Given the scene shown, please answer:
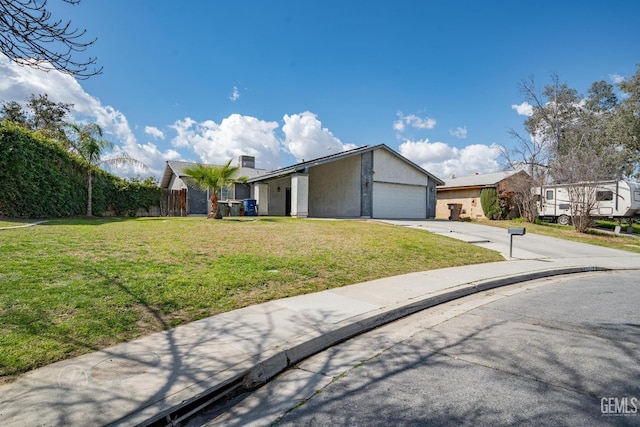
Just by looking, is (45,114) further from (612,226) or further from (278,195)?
(612,226)

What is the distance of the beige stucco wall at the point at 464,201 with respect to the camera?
28406mm

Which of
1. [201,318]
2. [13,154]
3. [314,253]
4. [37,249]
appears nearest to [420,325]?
[201,318]

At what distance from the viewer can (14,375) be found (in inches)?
116

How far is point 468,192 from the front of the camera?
29516 millimetres

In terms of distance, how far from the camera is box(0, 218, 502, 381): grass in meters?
3.75

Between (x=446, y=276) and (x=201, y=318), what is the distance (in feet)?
17.2

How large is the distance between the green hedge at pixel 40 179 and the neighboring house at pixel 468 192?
22781 millimetres

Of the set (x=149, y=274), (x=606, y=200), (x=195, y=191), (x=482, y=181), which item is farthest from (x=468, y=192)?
(x=149, y=274)

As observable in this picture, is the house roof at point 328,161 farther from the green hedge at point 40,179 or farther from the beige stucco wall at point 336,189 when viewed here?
the green hedge at point 40,179

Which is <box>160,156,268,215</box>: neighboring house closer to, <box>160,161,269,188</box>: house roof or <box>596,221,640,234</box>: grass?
<box>160,161,269,188</box>: house roof

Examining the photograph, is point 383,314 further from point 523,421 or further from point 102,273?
point 102,273

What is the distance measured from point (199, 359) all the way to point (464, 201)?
29836 mm

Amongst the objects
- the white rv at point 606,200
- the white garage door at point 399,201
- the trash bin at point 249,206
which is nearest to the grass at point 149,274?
the trash bin at point 249,206

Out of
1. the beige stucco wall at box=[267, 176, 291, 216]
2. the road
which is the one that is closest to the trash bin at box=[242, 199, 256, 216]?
the beige stucco wall at box=[267, 176, 291, 216]
